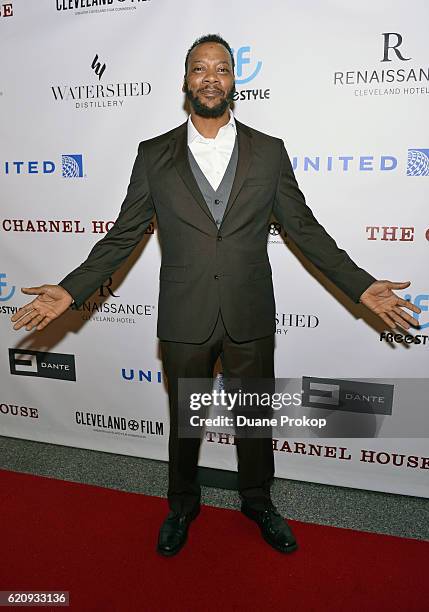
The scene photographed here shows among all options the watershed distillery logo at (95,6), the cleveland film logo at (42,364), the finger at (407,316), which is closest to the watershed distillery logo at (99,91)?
the watershed distillery logo at (95,6)

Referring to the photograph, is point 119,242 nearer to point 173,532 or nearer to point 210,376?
point 210,376

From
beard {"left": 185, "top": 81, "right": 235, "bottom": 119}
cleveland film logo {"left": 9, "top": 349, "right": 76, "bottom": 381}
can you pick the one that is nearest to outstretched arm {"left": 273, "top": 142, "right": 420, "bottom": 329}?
beard {"left": 185, "top": 81, "right": 235, "bottom": 119}

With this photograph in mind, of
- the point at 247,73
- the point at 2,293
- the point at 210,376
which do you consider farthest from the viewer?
the point at 2,293

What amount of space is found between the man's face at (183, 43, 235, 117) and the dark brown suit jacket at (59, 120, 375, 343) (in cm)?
14

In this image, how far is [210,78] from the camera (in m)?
1.96

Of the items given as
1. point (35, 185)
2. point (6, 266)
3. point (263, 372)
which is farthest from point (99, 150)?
point (263, 372)

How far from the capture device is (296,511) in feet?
8.33

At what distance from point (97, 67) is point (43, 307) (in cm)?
138

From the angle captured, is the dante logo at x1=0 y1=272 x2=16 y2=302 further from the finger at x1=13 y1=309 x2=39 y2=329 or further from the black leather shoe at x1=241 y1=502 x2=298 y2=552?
Answer: the black leather shoe at x1=241 y1=502 x2=298 y2=552

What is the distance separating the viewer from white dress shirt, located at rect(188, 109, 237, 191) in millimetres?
2027

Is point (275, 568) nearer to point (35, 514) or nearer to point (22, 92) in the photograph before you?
point (35, 514)

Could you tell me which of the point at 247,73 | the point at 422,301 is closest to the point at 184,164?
the point at 247,73

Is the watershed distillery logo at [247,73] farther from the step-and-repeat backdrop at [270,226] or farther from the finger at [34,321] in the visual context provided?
the finger at [34,321]

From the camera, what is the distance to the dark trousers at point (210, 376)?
2.09m
